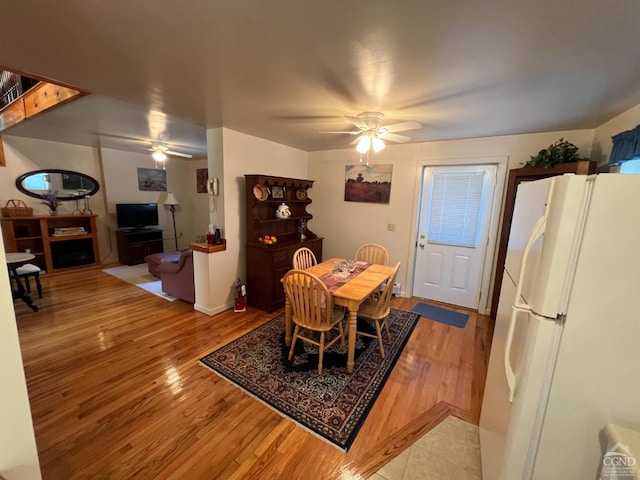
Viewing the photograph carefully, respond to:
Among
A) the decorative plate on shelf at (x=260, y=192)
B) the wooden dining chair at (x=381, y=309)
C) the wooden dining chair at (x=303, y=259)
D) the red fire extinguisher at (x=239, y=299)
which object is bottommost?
the red fire extinguisher at (x=239, y=299)

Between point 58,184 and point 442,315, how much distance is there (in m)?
7.08

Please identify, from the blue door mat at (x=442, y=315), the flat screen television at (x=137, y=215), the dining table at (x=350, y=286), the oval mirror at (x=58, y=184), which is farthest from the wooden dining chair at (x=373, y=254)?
the oval mirror at (x=58, y=184)

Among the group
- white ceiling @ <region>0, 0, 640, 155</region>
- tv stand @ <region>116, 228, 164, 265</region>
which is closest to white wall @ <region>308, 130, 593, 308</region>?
white ceiling @ <region>0, 0, 640, 155</region>

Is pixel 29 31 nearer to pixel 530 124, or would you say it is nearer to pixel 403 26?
pixel 403 26

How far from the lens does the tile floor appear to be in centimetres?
146

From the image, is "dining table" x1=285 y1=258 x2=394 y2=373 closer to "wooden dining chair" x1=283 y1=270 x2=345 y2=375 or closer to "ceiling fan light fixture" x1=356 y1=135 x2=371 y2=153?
"wooden dining chair" x1=283 y1=270 x2=345 y2=375

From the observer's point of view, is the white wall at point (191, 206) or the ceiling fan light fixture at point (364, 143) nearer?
the ceiling fan light fixture at point (364, 143)

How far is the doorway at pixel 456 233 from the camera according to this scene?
11.2ft

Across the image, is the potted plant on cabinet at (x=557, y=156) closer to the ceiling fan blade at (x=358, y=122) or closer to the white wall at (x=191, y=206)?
the ceiling fan blade at (x=358, y=122)

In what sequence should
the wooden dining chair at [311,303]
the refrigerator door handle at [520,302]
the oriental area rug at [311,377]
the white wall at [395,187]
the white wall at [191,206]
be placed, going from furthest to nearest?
the white wall at [191,206] < the white wall at [395,187] < the wooden dining chair at [311,303] < the oriental area rug at [311,377] < the refrigerator door handle at [520,302]

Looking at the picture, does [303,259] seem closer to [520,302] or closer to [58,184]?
[520,302]

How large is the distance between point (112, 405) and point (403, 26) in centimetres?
300

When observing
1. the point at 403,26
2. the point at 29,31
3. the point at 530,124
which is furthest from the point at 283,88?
the point at 530,124

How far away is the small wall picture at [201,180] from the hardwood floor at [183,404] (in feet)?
13.1
